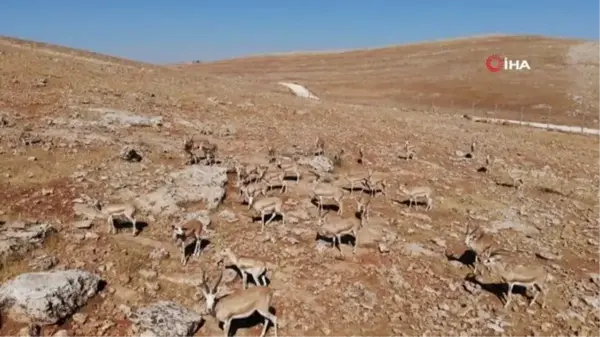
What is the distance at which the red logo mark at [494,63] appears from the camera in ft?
340

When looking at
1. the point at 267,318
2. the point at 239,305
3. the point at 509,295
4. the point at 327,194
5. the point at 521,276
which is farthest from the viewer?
the point at 327,194

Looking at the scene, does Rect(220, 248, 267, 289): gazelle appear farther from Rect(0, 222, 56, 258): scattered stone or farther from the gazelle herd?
Rect(0, 222, 56, 258): scattered stone

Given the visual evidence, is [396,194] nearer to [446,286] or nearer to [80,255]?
[446,286]

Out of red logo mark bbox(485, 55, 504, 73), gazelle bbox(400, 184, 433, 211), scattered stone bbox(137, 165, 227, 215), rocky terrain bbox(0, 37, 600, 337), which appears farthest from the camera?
red logo mark bbox(485, 55, 504, 73)

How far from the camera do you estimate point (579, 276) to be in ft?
66.0

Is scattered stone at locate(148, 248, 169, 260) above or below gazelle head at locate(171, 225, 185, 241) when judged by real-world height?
below

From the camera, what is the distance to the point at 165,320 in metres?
14.2

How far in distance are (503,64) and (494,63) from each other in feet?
5.65

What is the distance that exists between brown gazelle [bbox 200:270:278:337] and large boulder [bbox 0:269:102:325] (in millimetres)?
3404

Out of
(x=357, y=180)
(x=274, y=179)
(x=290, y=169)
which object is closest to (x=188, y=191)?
(x=274, y=179)

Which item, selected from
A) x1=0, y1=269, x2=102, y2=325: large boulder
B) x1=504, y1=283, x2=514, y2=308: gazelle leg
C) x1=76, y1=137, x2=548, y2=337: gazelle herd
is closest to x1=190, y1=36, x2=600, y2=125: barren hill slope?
x1=76, y1=137, x2=548, y2=337: gazelle herd

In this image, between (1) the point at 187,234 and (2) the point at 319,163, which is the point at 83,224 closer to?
(1) the point at 187,234

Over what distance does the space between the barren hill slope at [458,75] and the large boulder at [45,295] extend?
57.5 m

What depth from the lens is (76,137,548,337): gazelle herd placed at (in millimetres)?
14477
